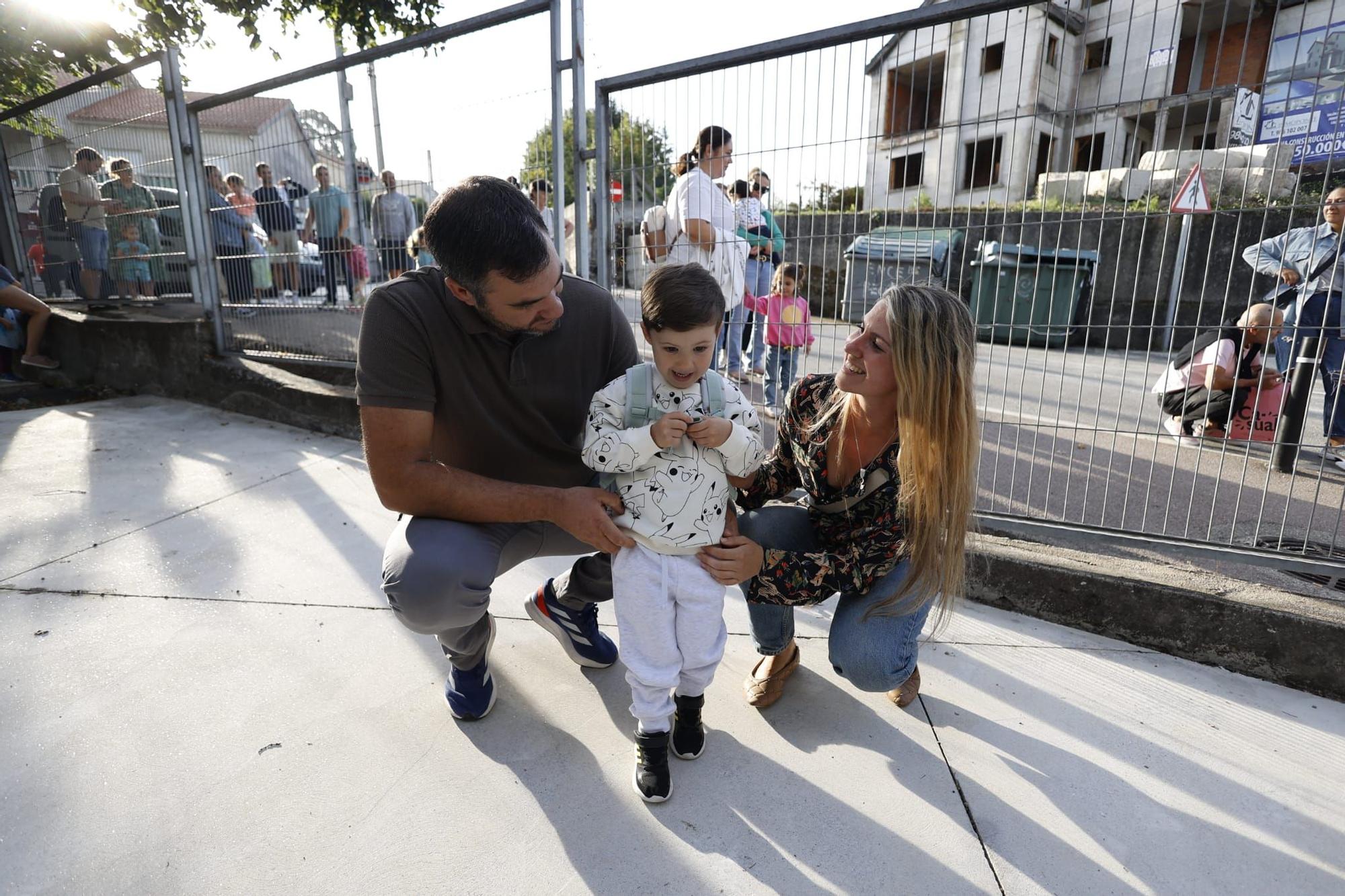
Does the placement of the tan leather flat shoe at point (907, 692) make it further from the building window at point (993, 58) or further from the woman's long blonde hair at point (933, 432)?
the building window at point (993, 58)

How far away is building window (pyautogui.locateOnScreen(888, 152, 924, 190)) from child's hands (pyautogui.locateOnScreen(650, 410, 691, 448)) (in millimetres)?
1465

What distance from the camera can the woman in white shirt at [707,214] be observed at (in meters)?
3.02

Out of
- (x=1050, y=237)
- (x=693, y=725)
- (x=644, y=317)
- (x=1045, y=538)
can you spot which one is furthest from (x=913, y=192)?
(x=693, y=725)

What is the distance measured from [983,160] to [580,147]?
71.3 inches

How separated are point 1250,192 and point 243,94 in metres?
5.15

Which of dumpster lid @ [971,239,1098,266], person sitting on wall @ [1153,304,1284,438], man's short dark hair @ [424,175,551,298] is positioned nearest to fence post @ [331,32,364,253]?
man's short dark hair @ [424,175,551,298]

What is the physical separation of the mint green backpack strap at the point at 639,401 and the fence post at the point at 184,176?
449cm

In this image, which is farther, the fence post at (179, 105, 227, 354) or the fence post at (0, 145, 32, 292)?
the fence post at (0, 145, 32, 292)

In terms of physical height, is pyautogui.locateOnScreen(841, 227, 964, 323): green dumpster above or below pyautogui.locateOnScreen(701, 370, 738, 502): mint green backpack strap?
above

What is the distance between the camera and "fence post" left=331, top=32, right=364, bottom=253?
3.93 m

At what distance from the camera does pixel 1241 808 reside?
Answer: 1453mm

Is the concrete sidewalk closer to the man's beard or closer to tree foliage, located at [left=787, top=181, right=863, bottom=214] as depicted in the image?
the man's beard

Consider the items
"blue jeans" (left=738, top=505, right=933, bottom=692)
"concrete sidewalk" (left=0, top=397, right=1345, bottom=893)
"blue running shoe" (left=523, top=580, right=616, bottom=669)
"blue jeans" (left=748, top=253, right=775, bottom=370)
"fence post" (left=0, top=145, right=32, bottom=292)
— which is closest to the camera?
"concrete sidewalk" (left=0, top=397, right=1345, bottom=893)

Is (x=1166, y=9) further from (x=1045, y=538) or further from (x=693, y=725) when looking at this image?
(x=693, y=725)
